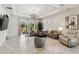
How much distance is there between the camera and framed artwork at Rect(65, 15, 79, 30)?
280cm

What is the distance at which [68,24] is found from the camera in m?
Result: 2.86

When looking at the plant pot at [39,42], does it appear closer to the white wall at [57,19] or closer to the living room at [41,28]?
the living room at [41,28]

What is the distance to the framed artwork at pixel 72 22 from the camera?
9.18 feet

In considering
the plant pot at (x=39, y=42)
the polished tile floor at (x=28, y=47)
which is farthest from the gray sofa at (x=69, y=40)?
the plant pot at (x=39, y=42)

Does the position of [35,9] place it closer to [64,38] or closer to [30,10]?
[30,10]

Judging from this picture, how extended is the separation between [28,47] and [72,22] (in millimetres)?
1373

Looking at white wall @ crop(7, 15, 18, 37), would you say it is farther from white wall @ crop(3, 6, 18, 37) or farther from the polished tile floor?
the polished tile floor

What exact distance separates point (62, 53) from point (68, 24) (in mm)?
792

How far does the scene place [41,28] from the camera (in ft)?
9.24

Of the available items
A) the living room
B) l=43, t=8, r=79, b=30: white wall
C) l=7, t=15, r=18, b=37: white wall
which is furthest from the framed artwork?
l=7, t=15, r=18, b=37: white wall

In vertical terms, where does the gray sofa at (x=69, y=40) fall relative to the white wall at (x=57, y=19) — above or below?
below

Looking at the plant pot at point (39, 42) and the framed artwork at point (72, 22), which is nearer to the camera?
the framed artwork at point (72, 22)
